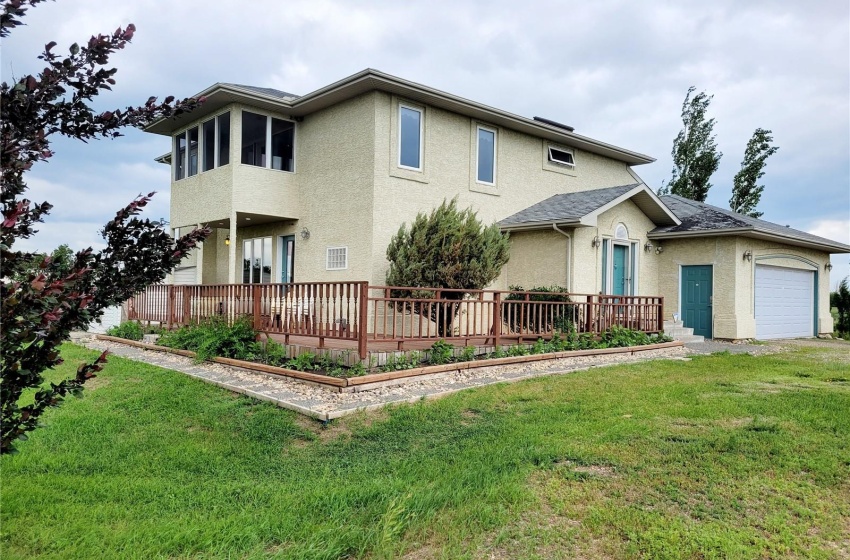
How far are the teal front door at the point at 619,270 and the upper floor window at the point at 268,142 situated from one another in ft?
28.4

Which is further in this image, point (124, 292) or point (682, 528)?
point (682, 528)

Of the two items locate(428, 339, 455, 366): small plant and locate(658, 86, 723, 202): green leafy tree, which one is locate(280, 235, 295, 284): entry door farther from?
locate(658, 86, 723, 202): green leafy tree

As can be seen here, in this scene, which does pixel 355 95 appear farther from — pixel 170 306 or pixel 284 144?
pixel 170 306

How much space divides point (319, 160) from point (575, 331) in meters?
6.98

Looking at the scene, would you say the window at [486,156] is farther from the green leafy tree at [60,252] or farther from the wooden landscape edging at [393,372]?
the green leafy tree at [60,252]

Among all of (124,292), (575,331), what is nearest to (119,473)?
(124,292)

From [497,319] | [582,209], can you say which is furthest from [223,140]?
[582,209]

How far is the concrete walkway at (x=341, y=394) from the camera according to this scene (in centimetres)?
646

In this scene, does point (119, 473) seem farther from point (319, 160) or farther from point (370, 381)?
point (319, 160)

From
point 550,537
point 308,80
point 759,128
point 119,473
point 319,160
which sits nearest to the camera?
point 550,537

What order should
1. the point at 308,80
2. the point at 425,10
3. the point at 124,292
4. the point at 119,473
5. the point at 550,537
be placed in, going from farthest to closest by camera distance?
the point at 308,80
the point at 425,10
the point at 119,473
the point at 550,537
the point at 124,292

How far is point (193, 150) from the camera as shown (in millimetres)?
14586

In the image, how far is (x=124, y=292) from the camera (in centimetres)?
297

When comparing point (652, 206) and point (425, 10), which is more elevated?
point (425, 10)
